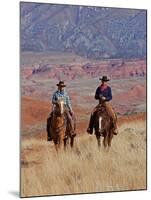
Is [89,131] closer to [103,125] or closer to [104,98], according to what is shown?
[103,125]

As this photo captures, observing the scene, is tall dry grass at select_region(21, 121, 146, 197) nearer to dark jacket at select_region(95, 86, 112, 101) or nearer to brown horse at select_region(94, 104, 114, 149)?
brown horse at select_region(94, 104, 114, 149)

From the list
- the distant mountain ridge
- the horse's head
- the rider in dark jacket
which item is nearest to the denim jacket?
the horse's head

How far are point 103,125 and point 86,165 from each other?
1.21ft

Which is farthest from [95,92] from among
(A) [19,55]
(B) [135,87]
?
(A) [19,55]

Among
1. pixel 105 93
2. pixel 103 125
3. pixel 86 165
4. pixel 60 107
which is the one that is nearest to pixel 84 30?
pixel 105 93

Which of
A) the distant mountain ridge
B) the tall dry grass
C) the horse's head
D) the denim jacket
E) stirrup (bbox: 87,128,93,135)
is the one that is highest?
the distant mountain ridge

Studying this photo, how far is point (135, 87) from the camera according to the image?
573 cm

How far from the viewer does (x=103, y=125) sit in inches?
224

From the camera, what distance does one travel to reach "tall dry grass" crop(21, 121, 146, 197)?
213 inches

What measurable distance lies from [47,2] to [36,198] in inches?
62.1

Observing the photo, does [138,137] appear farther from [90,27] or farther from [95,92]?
Result: [90,27]

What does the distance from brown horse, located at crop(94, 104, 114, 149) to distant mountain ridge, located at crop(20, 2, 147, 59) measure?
1.51 feet

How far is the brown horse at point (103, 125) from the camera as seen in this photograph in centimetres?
564

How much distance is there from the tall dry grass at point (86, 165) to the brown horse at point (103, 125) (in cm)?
5
